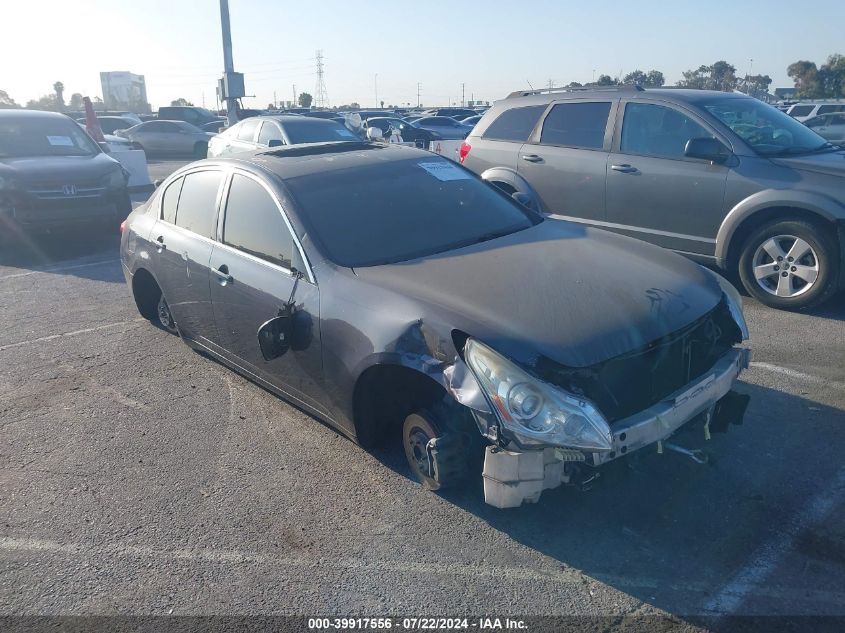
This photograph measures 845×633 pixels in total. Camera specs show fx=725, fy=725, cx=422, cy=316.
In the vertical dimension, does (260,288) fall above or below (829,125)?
Answer: above

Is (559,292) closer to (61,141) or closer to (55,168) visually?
(55,168)

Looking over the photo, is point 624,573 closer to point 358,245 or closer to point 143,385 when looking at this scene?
point 358,245

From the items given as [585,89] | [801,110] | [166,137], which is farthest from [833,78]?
[585,89]

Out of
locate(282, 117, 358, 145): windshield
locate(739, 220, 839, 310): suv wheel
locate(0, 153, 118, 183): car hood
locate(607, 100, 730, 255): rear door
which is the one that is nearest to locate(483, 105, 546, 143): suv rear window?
locate(607, 100, 730, 255): rear door

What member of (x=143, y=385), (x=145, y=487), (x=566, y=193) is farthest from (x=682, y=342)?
(x=566, y=193)

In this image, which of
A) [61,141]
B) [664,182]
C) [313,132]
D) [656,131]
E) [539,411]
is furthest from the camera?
[313,132]

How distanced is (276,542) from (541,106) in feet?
19.5

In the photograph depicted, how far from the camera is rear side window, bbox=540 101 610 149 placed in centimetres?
728

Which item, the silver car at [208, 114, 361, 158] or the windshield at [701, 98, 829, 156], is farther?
the silver car at [208, 114, 361, 158]

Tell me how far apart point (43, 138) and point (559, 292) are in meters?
9.60

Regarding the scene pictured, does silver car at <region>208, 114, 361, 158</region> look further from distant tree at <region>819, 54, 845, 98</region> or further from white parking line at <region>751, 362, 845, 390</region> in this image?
distant tree at <region>819, 54, 845, 98</region>

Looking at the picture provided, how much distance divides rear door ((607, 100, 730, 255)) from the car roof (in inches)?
104

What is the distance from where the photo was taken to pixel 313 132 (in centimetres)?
1241

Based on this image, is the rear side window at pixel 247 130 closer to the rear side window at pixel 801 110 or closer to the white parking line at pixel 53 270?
the white parking line at pixel 53 270
